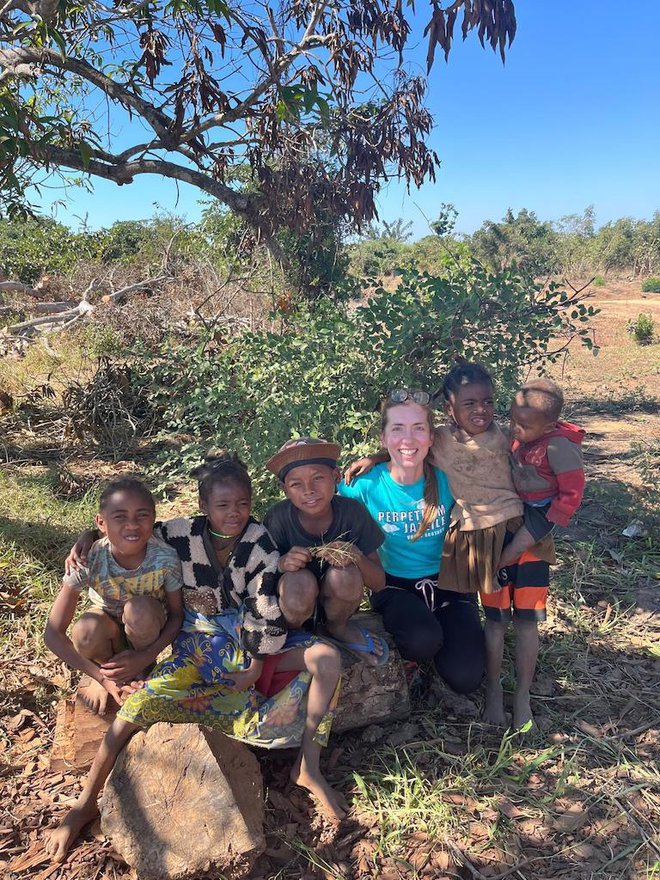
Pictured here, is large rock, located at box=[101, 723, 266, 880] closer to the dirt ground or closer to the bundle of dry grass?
the dirt ground

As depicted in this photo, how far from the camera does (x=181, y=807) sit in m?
1.91

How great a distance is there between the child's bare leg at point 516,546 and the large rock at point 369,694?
1.97 ft

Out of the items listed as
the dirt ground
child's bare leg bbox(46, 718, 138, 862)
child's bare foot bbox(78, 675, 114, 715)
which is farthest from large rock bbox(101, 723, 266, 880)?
child's bare foot bbox(78, 675, 114, 715)

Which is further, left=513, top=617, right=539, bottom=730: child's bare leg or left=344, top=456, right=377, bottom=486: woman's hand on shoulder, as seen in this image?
left=344, top=456, right=377, bottom=486: woman's hand on shoulder

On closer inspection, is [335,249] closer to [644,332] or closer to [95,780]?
[95,780]

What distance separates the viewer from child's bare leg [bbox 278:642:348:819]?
6.82 feet

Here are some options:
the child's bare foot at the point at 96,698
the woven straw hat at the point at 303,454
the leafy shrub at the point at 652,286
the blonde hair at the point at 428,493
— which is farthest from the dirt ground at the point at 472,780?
the leafy shrub at the point at 652,286

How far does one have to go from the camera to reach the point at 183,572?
2283mm

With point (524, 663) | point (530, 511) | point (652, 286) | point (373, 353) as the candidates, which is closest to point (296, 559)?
point (530, 511)

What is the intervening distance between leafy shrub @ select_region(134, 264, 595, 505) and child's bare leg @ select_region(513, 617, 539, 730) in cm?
128

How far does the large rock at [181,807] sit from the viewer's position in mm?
1836

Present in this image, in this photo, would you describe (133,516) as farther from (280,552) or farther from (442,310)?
(442,310)

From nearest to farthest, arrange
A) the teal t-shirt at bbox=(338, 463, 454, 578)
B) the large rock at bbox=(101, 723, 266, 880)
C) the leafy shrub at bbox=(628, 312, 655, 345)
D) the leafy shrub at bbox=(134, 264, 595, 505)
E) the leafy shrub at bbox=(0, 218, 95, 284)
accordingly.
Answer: the large rock at bbox=(101, 723, 266, 880)
the teal t-shirt at bbox=(338, 463, 454, 578)
the leafy shrub at bbox=(134, 264, 595, 505)
the leafy shrub at bbox=(628, 312, 655, 345)
the leafy shrub at bbox=(0, 218, 95, 284)

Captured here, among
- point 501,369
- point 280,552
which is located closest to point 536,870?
point 280,552
